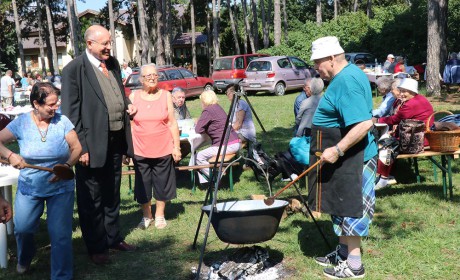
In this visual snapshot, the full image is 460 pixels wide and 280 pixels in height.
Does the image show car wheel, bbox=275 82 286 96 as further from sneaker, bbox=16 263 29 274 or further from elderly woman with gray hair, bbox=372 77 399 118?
sneaker, bbox=16 263 29 274

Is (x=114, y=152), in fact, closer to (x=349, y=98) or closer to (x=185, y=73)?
(x=349, y=98)

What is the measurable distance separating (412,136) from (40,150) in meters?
4.23

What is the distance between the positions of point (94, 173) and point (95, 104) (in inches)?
25.2

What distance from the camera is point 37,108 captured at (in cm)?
420

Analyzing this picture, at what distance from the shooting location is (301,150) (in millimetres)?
6613

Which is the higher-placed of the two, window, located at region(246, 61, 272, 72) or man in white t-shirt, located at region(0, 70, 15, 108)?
window, located at region(246, 61, 272, 72)

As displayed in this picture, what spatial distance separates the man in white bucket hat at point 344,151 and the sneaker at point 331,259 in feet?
0.55

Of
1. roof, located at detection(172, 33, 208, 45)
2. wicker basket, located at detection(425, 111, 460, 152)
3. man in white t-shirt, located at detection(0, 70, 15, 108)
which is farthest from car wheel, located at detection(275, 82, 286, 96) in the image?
roof, located at detection(172, 33, 208, 45)

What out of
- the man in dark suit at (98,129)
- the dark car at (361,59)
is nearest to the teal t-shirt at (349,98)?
the man in dark suit at (98,129)

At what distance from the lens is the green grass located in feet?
15.4

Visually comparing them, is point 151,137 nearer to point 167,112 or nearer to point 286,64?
point 167,112

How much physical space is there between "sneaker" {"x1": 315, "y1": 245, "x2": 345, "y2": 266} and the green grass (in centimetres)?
7

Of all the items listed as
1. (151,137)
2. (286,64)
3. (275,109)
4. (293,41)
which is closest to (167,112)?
(151,137)

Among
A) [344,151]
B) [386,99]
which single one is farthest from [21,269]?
[386,99]
